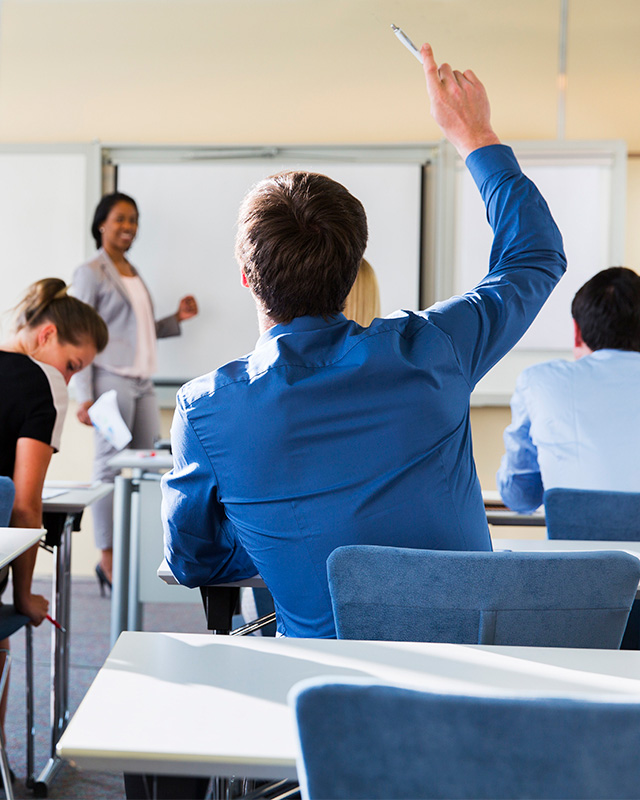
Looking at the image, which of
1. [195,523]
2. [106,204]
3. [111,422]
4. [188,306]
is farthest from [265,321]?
[188,306]

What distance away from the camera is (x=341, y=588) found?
112 centimetres

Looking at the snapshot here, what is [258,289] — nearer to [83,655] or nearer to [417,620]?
[417,620]

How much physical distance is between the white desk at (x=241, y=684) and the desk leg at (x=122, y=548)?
7.12ft

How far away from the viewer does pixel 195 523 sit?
1386 mm

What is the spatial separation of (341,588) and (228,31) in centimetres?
425

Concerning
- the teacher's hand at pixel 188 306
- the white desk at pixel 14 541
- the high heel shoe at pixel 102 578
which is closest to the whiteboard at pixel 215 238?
the teacher's hand at pixel 188 306

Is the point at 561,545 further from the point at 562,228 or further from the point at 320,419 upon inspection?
the point at 562,228

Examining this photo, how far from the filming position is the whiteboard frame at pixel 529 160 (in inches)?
177

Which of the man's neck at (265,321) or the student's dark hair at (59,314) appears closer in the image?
the man's neck at (265,321)

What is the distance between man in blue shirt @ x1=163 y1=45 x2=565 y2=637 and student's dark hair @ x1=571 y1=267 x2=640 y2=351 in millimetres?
1047

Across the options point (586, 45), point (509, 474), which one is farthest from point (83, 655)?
point (586, 45)

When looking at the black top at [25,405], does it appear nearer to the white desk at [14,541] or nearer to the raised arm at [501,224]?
the white desk at [14,541]

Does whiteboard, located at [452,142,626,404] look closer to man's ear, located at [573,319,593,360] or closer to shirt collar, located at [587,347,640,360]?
man's ear, located at [573,319,593,360]

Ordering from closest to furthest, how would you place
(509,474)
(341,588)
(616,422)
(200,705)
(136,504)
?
(200,705), (341,588), (616,422), (509,474), (136,504)
